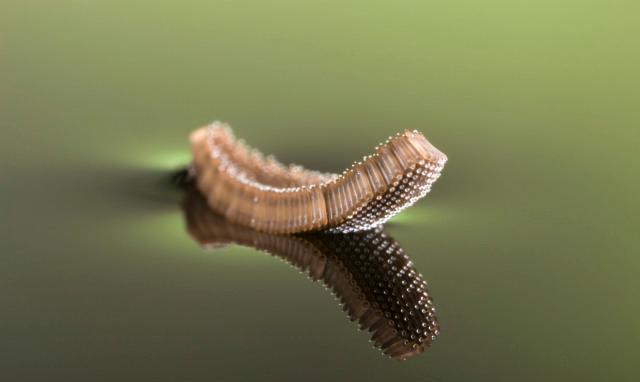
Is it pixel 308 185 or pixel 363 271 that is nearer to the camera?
pixel 363 271

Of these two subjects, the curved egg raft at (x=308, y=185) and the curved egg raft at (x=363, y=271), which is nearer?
the curved egg raft at (x=363, y=271)

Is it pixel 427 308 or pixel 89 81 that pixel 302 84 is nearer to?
pixel 89 81

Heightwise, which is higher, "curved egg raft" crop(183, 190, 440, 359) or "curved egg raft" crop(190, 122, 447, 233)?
"curved egg raft" crop(190, 122, 447, 233)

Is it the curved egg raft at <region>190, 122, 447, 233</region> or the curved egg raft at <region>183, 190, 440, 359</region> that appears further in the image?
the curved egg raft at <region>190, 122, 447, 233</region>

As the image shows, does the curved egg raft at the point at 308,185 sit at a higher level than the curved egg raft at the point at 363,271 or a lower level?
higher
